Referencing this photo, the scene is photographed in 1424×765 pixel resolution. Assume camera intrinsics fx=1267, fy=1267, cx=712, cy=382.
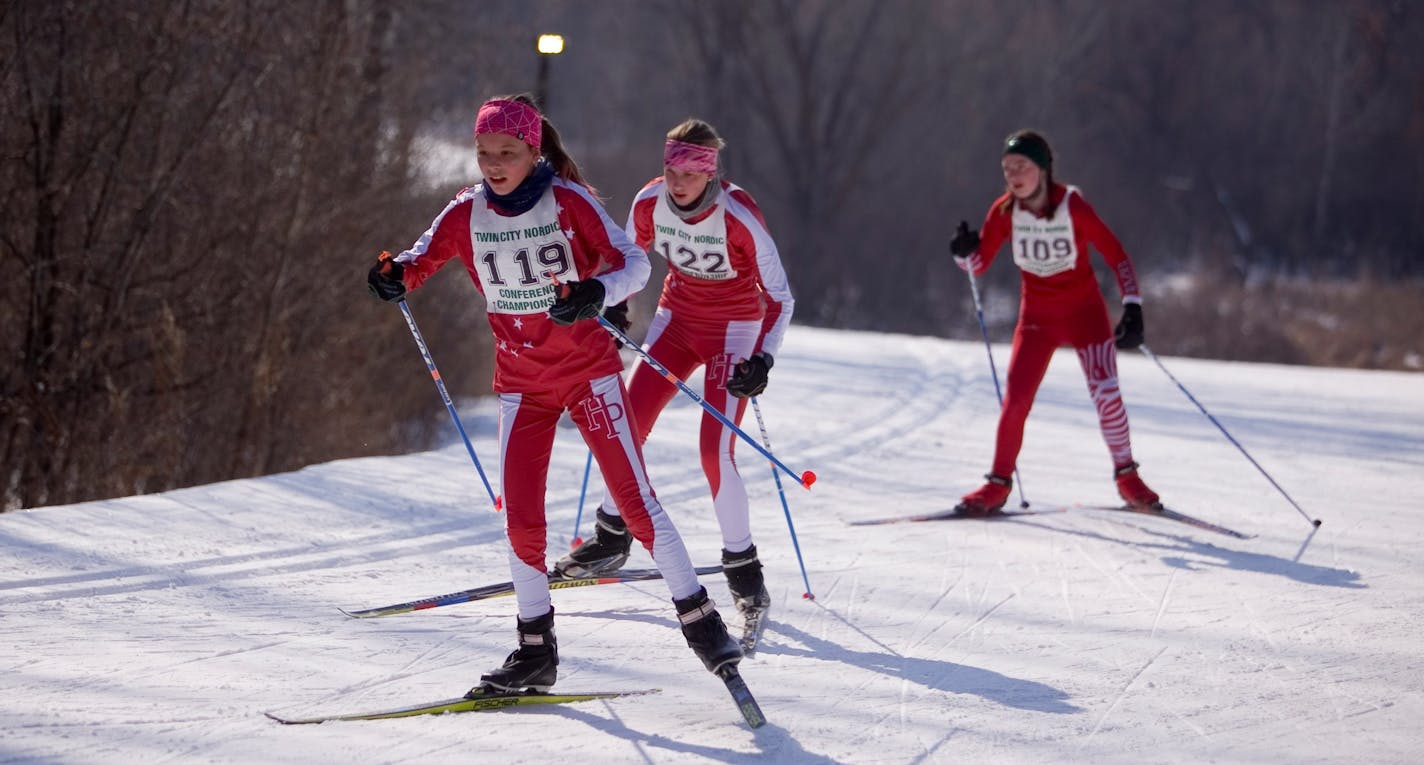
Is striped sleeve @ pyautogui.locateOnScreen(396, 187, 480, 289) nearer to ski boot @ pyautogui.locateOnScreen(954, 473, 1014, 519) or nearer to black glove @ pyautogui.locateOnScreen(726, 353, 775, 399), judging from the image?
black glove @ pyautogui.locateOnScreen(726, 353, 775, 399)

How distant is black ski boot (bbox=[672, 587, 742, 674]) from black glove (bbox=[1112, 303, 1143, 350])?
3.23m

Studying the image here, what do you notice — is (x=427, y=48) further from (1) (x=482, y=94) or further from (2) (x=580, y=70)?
(2) (x=580, y=70)

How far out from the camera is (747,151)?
29.3 m

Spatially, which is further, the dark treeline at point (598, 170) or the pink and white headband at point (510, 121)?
the dark treeline at point (598, 170)

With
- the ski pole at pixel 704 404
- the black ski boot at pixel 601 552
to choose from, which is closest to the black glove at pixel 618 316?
the ski pole at pixel 704 404

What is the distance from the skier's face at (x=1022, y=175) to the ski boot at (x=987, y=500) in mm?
1426

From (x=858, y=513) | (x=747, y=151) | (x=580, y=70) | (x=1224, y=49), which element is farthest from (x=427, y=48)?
(x=580, y=70)

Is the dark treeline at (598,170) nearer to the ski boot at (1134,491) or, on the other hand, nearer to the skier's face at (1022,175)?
the skier's face at (1022,175)

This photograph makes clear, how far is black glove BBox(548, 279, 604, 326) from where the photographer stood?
3.41 m

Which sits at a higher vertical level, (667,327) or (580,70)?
(580,70)

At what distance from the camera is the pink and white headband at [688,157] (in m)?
4.41

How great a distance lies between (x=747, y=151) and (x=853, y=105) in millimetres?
3075

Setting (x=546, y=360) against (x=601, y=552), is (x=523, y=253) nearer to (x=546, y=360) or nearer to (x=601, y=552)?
(x=546, y=360)

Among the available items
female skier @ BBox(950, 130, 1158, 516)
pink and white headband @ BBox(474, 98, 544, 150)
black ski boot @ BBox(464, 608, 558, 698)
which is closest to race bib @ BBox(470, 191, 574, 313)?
pink and white headband @ BBox(474, 98, 544, 150)
